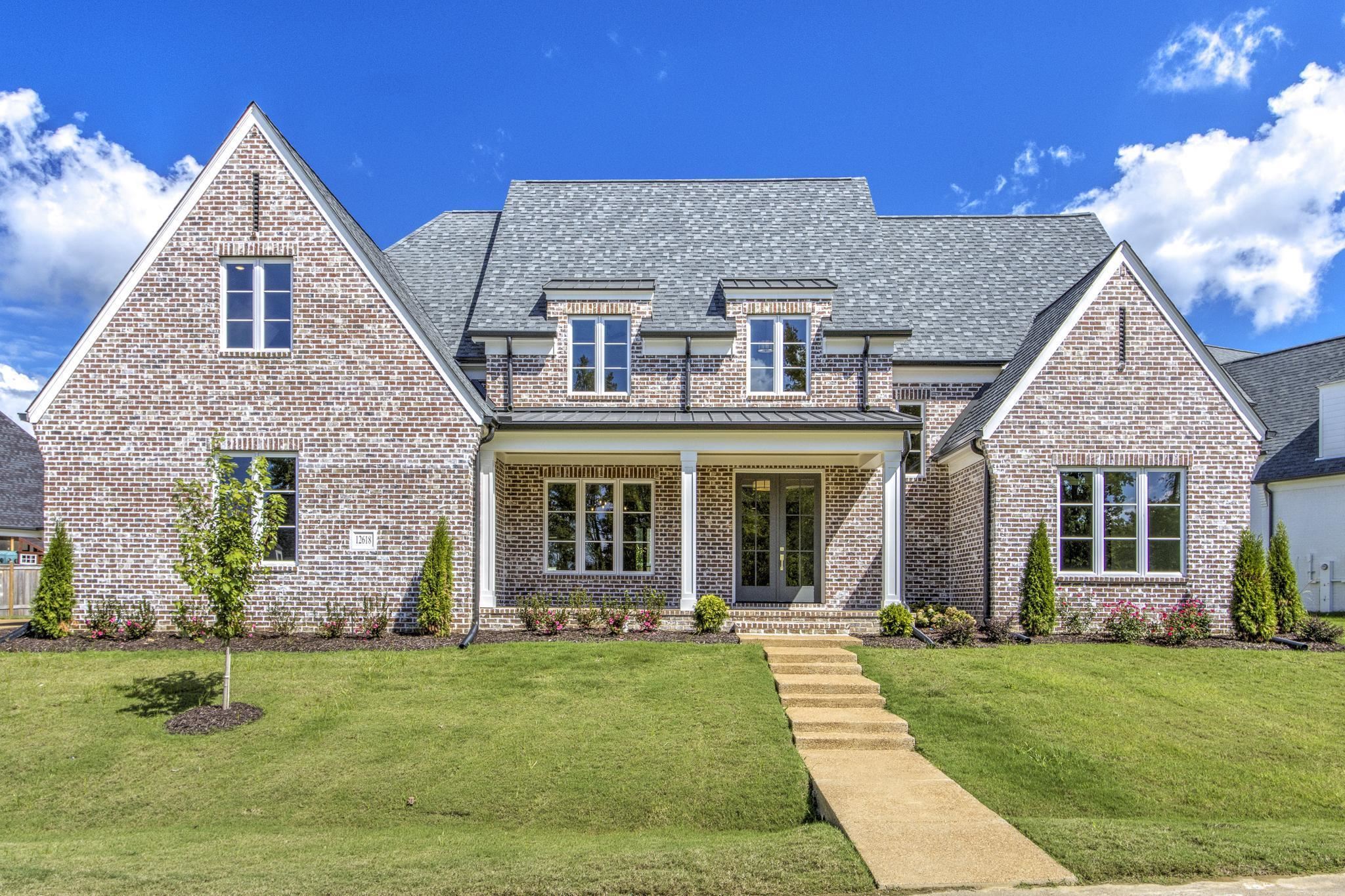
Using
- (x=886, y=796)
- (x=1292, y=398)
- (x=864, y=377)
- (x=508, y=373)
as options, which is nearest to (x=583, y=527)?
(x=508, y=373)

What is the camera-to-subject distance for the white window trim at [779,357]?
1691 centimetres

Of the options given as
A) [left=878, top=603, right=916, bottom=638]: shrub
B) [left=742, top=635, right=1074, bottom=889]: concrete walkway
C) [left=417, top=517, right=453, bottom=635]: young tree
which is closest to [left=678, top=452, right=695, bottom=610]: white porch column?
[left=742, top=635, right=1074, bottom=889]: concrete walkway

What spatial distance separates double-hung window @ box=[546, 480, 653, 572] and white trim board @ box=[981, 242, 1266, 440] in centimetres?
632

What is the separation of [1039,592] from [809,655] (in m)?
4.35

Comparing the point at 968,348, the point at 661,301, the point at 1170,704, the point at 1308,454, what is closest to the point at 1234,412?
the point at 968,348

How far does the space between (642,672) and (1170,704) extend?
6.27 metres

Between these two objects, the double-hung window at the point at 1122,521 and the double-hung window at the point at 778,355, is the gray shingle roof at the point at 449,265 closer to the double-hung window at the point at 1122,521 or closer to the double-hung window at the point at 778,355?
the double-hung window at the point at 778,355

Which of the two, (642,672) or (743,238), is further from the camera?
(743,238)

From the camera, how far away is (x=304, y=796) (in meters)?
8.23

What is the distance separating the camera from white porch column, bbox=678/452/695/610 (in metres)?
14.5

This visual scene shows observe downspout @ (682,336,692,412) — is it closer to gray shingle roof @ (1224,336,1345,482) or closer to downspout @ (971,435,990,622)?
downspout @ (971,435,990,622)

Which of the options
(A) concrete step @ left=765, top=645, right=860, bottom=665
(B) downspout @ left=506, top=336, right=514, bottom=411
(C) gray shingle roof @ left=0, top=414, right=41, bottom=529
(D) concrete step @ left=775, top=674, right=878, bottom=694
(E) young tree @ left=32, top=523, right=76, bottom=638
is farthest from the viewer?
(C) gray shingle roof @ left=0, top=414, right=41, bottom=529

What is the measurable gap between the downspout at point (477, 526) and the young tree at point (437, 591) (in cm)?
59

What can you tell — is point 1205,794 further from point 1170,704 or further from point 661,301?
point 661,301
